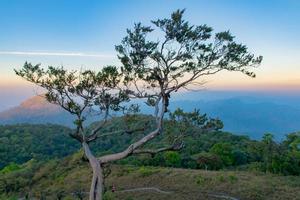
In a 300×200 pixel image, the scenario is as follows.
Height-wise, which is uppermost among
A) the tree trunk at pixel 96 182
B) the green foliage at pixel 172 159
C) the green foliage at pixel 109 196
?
the tree trunk at pixel 96 182

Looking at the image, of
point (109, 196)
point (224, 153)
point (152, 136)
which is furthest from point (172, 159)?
point (152, 136)

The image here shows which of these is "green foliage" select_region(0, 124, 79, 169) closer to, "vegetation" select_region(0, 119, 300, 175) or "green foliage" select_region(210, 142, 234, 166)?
"vegetation" select_region(0, 119, 300, 175)

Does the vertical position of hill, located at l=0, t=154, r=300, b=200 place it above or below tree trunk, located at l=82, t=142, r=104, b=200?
below

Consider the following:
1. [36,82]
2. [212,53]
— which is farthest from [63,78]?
[212,53]

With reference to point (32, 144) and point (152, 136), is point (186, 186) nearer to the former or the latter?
point (152, 136)

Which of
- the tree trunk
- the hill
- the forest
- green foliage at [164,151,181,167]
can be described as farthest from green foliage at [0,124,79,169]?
the tree trunk

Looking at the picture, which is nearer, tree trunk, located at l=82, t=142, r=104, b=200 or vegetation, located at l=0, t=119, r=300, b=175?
tree trunk, located at l=82, t=142, r=104, b=200

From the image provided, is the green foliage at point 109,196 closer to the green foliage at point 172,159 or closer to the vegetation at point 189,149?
the vegetation at point 189,149

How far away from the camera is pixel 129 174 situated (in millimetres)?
43094

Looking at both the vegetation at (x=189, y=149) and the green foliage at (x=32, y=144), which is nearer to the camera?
the vegetation at (x=189, y=149)

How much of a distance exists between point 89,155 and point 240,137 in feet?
264

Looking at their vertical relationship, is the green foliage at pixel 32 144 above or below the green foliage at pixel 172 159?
below

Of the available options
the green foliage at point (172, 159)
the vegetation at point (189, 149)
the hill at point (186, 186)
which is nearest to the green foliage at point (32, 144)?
the vegetation at point (189, 149)

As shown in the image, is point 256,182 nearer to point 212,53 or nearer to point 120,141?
point 212,53
